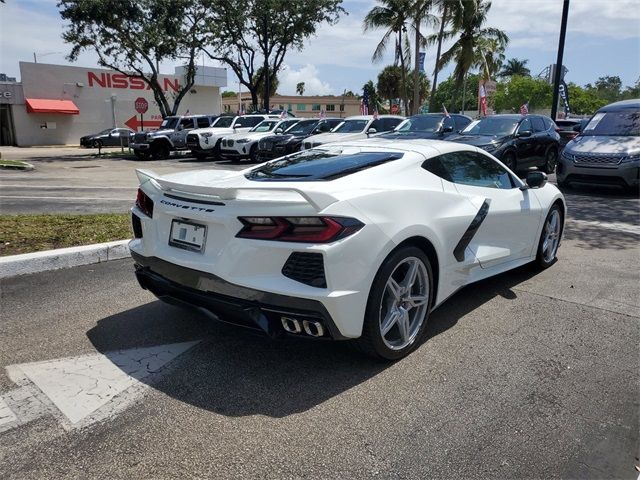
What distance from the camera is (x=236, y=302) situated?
3.03 m

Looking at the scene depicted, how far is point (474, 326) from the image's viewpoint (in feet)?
13.4

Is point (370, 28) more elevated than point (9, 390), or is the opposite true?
point (370, 28)

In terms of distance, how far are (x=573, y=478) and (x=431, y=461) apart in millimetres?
653

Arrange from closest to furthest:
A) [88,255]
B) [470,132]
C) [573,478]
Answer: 1. [573,478]
2. [88,255]
3. [470,132]

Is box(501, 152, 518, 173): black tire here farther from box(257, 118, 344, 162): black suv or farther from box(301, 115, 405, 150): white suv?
box(257, 118, 344, 162): black suv

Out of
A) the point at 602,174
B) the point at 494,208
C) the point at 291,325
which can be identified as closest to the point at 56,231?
the point at 291,325

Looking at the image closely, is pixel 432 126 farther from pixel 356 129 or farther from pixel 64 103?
pixel 64 103

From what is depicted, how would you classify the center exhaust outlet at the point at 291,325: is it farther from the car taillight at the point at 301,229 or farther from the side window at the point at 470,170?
the side window at the point at 470,170

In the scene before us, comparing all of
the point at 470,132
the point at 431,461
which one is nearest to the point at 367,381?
the point at 431,461

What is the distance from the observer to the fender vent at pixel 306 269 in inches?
114

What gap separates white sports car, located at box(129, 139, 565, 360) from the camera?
2.94m

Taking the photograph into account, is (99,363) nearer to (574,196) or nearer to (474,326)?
(474,326)

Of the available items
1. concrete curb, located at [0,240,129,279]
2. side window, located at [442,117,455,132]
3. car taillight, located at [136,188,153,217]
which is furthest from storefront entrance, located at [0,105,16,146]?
car taillight, located at [136,188,153,217]

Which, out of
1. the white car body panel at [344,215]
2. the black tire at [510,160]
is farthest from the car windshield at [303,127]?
the white car body panel at [344,215]
